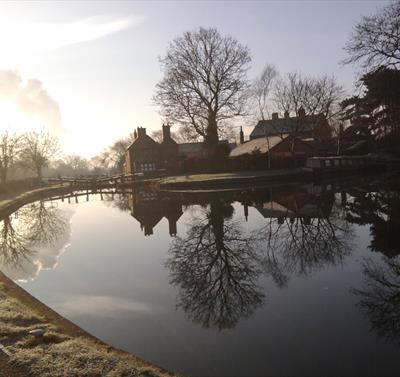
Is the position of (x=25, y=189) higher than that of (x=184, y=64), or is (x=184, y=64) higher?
(x=184, y=64)

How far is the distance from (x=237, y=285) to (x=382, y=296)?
3292mm

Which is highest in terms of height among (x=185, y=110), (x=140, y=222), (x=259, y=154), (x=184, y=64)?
(x=184, y=64)

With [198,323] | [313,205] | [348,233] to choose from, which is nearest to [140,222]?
[313,205]

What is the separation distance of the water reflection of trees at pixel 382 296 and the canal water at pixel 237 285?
0.10ft

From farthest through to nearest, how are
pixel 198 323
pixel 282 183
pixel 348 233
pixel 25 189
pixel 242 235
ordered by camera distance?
1. pixel 25 189
2. pixel 282 183
3. pixel 242 235
4. pixel 348 233
5. pixel 198 323

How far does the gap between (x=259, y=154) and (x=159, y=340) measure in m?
39.3

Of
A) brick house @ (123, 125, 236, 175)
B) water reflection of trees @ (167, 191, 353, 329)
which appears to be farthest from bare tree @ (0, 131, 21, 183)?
water reflection of trees @ (167, 191, 353, 329)

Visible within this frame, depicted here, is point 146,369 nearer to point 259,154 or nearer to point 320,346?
point 320,346

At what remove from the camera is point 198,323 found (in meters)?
7.71

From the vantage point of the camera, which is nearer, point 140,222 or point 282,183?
point 140,222

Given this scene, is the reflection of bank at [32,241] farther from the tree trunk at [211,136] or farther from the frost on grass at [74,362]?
the tree trunk at [211,136]

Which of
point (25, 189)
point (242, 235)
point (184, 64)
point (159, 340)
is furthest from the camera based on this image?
point (25, 189)

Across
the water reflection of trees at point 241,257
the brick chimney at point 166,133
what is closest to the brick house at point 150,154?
the brick chimney at point 166,133

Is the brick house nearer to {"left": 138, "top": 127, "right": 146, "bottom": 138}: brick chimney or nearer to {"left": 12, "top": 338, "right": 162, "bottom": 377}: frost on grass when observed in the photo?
{"left": 138, "top": 127, "right": 146, "bottom": 138}: brick chimney
